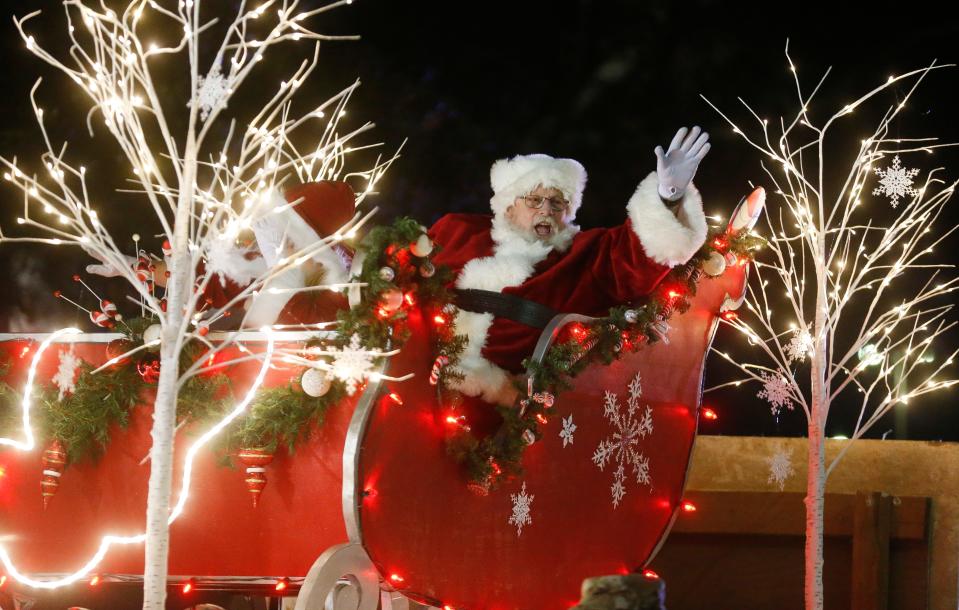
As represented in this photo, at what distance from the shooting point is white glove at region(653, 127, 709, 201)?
11.2 ft

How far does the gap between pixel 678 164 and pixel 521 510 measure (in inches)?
49.1

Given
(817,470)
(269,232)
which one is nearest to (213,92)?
(269,232)

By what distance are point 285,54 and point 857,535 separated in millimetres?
3685

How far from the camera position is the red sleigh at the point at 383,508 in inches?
106

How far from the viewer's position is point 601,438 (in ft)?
11.1

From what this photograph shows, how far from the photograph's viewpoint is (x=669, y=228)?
3428 mm

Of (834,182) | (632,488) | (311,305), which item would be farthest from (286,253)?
(834,182)

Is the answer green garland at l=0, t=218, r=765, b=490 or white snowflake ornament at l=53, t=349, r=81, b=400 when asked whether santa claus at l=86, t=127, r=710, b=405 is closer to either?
green garland at l=0, t=218, r=765, b=490

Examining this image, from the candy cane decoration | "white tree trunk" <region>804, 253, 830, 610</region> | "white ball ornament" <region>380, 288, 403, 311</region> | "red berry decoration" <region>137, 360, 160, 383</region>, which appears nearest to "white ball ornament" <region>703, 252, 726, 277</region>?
"white tree trunk" <region>804, 253, 830, 610</region>

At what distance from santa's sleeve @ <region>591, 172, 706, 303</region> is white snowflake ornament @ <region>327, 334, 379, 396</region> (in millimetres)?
1215

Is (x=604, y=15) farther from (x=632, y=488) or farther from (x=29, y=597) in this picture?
(x=29, y=597)

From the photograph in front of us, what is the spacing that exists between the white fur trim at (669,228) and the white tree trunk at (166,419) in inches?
61.0

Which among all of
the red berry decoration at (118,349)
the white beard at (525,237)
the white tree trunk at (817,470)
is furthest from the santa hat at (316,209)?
the white tree trunk at (817,470)

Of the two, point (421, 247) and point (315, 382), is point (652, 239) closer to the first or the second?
point (421, 247)
